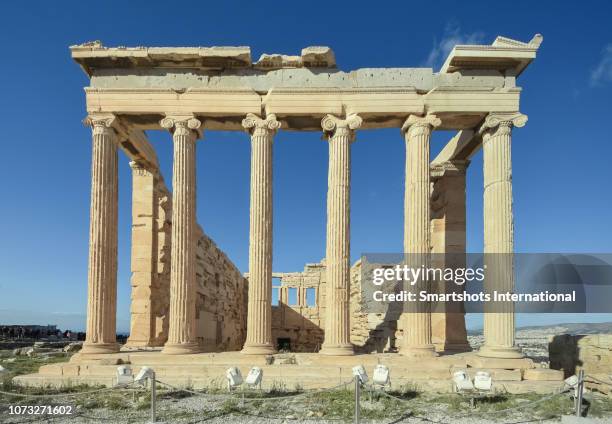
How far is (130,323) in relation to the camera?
18.8 meters

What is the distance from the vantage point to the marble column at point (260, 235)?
48.1 feet

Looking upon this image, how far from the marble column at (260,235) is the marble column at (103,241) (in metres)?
4.02

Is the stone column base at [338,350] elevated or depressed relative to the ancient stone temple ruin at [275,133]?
depressed

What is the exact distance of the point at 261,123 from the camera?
15.1 meters

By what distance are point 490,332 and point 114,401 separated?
9.98 metres

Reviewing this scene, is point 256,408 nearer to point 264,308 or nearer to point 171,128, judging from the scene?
point 264,308

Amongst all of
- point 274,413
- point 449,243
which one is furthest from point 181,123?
point 449,243

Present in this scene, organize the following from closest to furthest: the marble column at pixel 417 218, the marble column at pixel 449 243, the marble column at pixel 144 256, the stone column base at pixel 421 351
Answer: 1. the stone column base at pixel 421 351
2. the marble column at pixel 417 218
3. the marble column at pixel 449 243
4. the marble column at pixel 144 256

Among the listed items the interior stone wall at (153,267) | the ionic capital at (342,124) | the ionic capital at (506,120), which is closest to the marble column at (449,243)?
the ionic capital at (506,120)

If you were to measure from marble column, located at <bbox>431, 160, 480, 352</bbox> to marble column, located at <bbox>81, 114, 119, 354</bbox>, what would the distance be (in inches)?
418

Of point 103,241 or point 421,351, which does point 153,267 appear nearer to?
point 103,241

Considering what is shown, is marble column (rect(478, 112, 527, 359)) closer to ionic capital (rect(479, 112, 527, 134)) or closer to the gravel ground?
ionic capital (rect(479, 112, 527, 134))

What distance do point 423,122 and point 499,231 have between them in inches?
150

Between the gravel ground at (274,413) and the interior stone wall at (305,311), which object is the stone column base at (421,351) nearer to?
the gravel ground at (274,413)
